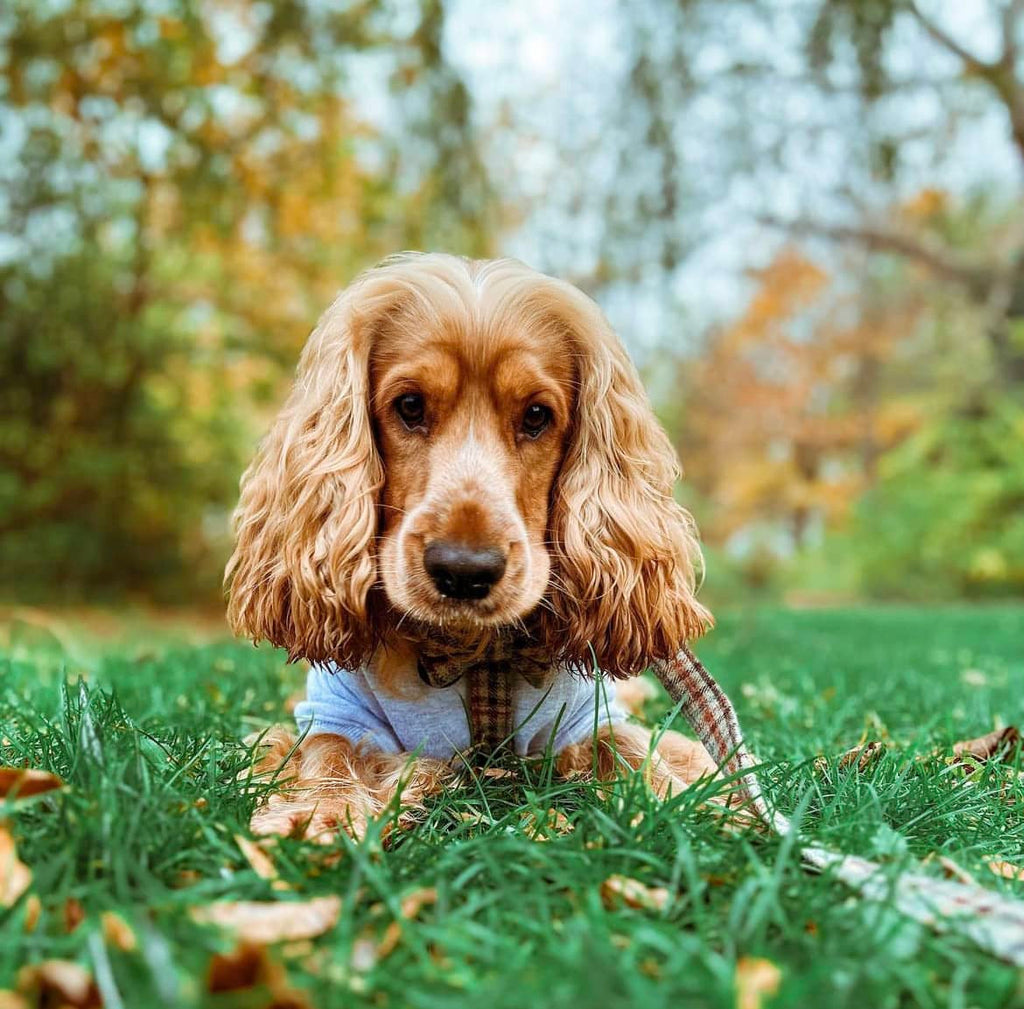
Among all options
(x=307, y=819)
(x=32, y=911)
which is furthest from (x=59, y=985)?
(x=307, y=819)

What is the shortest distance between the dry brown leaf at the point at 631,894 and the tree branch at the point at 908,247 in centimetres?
1307

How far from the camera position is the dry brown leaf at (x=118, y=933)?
4.03 feet

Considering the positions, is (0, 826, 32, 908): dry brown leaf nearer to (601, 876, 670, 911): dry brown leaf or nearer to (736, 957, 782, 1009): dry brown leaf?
(601, 876, 670, 911): dry brown leaf

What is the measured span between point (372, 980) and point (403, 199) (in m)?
7.60

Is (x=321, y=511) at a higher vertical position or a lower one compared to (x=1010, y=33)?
lower

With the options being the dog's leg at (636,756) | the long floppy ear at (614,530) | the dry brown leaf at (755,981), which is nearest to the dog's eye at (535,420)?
the long floppy ear at (614,530)

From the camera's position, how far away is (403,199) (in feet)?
26.7

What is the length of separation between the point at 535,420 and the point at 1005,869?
4.38ft

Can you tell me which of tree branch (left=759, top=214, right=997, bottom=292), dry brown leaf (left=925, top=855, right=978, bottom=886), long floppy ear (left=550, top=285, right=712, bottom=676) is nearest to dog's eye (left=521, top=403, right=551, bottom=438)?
long floppy ear (left=550, top=285, right=712, bottom=676)

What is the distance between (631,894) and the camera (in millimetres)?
1475

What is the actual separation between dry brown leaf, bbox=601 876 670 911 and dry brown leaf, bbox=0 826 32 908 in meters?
0.81

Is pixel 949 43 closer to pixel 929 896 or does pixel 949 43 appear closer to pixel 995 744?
pixel 995 744

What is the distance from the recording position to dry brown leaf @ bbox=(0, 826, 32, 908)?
134 centimetres

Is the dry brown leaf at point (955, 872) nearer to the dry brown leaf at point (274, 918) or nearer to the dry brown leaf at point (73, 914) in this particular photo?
the dry brown leaf at point (274, 918)
